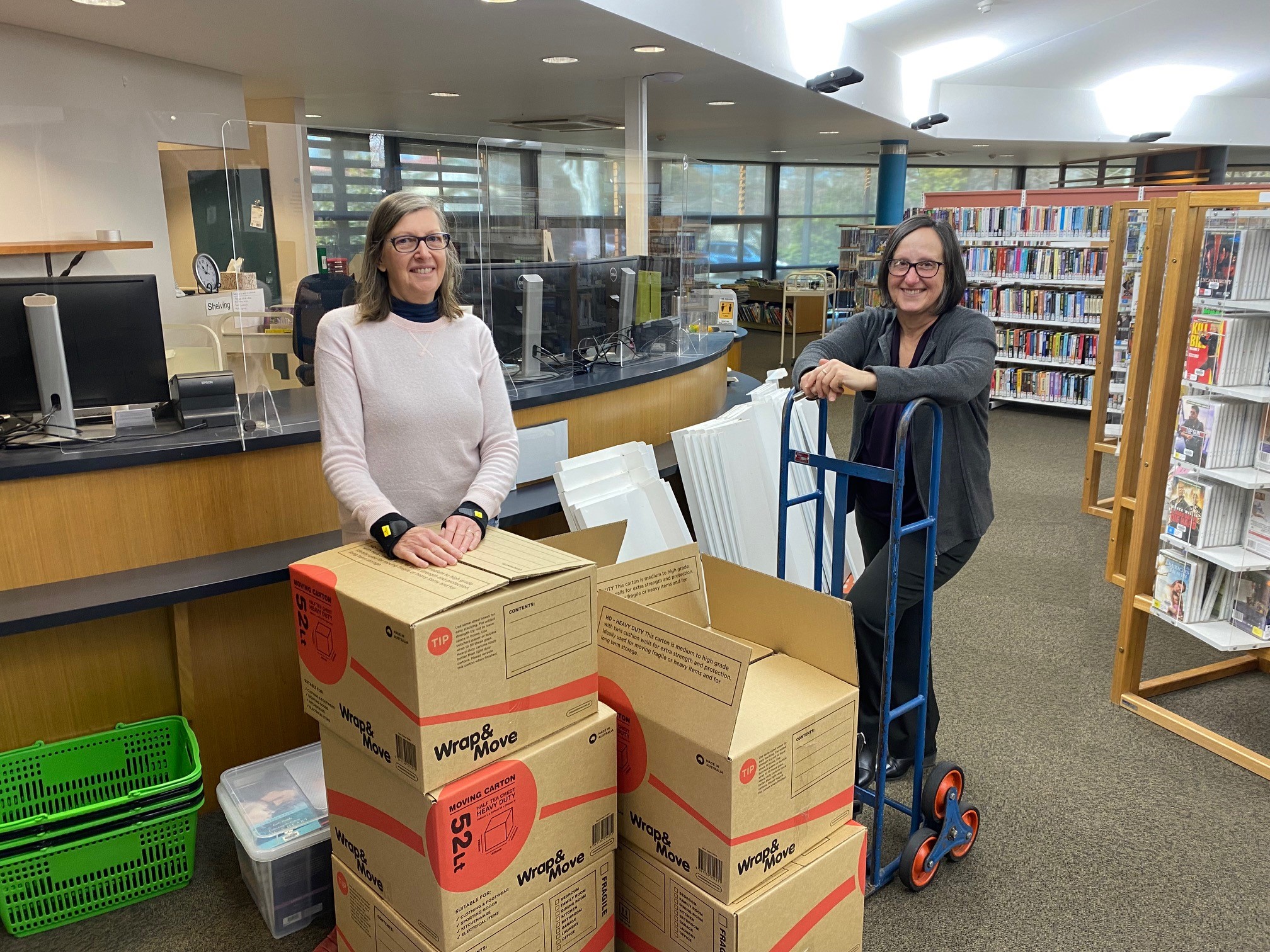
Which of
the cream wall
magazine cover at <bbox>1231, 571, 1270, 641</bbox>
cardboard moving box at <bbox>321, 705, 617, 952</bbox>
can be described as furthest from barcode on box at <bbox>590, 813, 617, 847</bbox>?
the cream wall

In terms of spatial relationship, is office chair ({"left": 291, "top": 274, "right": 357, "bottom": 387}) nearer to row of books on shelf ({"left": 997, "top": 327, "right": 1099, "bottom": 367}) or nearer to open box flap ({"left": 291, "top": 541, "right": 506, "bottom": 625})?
open box flap ({"left": 291, "top": 541, "right": 506, "bottom": 625})

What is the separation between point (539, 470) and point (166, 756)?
59.9 inches

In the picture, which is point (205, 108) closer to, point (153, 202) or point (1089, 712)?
point (153, 202)

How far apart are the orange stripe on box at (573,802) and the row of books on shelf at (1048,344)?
7353 millimetres

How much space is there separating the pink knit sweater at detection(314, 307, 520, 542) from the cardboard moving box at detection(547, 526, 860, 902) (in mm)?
328

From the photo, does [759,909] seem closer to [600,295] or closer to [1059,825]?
[1059,825]

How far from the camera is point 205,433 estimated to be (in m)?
2.64

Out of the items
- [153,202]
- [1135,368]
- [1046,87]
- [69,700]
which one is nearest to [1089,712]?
[1135,368]

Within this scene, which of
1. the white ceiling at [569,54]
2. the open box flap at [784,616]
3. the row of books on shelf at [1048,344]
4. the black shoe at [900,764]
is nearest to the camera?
the open box flap at [784,616]

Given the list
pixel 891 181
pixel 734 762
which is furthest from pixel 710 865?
pixel 891 181

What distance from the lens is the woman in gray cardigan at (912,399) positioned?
81.4 inches

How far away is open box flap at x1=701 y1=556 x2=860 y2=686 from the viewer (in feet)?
5.85

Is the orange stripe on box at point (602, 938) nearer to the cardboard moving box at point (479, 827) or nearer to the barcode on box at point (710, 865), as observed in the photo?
the cardboard moving box at point (479, 827)

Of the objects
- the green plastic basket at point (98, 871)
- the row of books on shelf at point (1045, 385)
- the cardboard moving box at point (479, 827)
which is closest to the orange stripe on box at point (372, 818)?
the cardboard moving box at point (479, 827)
